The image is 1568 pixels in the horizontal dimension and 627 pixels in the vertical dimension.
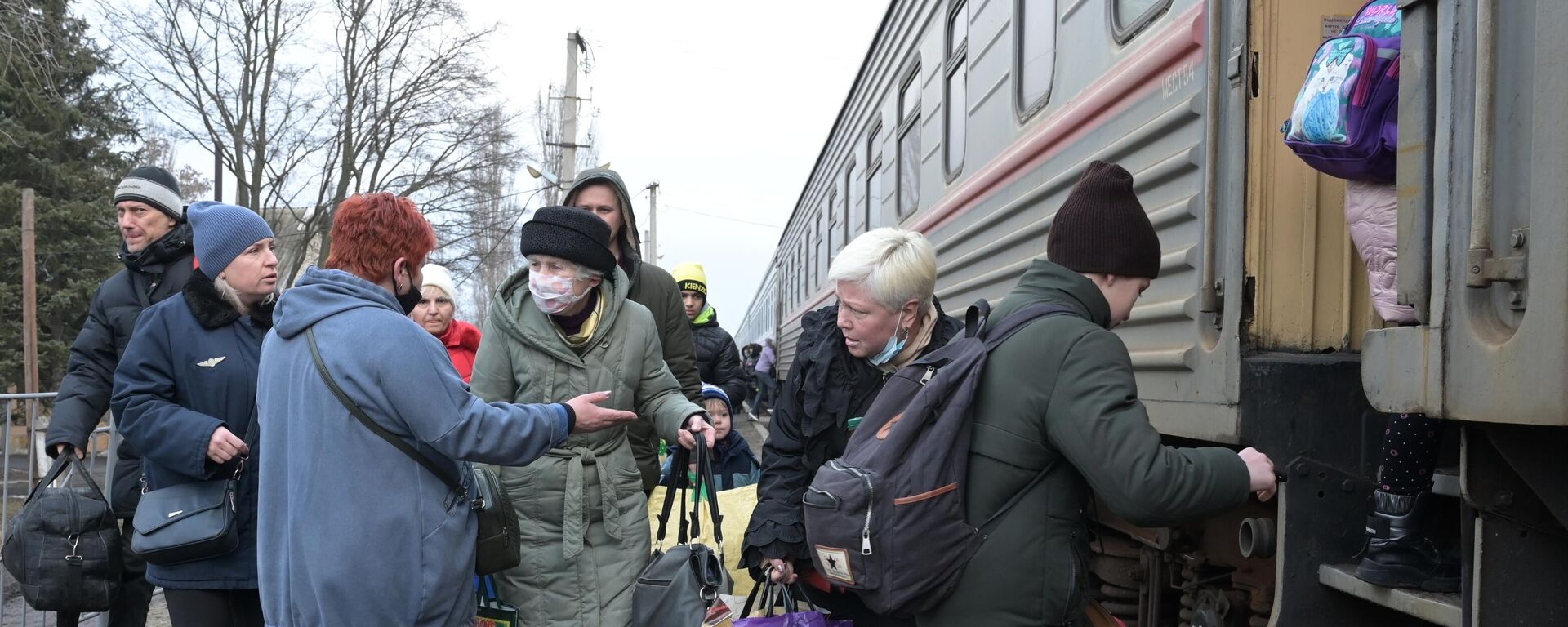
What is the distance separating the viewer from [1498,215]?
178 cm

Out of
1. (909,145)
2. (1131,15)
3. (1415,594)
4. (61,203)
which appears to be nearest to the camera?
(1415,594)

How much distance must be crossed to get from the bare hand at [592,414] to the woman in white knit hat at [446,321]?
2027 millimetres

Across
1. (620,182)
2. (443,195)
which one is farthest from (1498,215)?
(443,195)

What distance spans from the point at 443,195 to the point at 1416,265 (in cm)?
2606

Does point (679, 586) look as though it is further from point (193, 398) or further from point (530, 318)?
point (193, 398)

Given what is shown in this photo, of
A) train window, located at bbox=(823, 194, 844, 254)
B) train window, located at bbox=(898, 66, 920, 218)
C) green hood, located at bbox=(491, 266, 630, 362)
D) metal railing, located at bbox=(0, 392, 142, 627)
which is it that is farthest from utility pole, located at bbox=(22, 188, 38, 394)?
→ green hood, located at bbox=(491, 266, 630, 362)

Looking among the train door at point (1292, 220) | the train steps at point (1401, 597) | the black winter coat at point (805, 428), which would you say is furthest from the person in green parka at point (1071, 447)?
the black winter coat at point (805, 428)

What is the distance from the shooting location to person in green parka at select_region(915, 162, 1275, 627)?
6.59 feet

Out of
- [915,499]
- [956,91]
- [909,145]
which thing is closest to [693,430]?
[915,499]

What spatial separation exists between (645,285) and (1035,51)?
1.69 m

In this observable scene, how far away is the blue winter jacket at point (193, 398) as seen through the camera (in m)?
3.16

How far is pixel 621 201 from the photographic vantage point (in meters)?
3.86

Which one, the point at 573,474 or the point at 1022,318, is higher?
the point at 1022,318

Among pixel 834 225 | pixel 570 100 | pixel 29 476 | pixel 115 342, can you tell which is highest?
pixel 570 100
